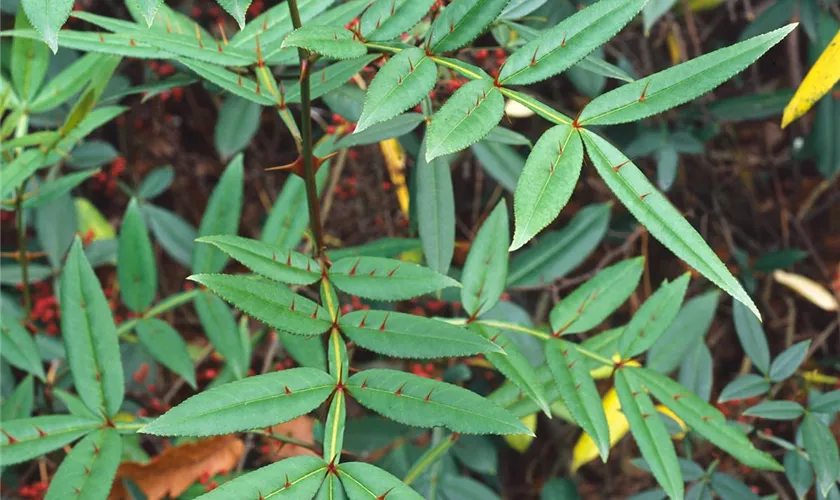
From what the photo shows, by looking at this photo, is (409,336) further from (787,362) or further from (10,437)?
(787,362)

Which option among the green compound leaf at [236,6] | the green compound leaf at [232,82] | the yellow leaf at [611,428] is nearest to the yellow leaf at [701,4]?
the yellow leaf at [611,428]

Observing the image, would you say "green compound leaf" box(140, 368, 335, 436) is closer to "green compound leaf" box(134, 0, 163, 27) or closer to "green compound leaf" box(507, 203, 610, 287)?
"green compound leaf" box(134, 0, 163, 27)

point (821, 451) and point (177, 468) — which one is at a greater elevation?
point (177, 468)

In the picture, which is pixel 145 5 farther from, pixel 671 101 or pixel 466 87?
pixel 671 101

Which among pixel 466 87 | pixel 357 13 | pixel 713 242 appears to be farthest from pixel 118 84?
pixel 713 242

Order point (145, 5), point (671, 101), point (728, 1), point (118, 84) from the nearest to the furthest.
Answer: point (145, 5) < point (671, 101) < point (118, 84) < point (728, 1)

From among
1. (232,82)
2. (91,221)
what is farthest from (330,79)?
(91,221)
